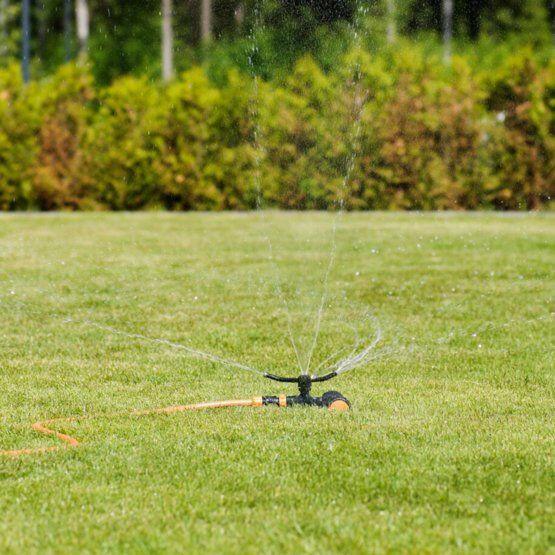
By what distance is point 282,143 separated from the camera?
14586mm

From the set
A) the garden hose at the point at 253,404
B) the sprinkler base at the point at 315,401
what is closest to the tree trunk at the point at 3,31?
the garden hose at the point at 253,404

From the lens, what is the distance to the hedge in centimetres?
1436

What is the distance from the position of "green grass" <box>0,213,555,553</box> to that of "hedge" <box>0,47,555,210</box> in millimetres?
5221

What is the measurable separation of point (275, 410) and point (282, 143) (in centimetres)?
1066

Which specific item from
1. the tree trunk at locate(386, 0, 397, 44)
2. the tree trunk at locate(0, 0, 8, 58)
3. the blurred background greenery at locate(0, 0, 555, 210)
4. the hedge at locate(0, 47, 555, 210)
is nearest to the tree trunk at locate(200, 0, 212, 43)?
the tree trunk at locate(386, 0, 397, 44)

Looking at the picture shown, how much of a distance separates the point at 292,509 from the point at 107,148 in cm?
1222

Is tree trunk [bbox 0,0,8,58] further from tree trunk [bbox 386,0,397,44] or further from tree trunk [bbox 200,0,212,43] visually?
tree trunk [bbox 386,0,397,44]

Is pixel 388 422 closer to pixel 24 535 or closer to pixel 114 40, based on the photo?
pixel 24 535

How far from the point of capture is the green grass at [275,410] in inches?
118

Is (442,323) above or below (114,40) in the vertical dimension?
below

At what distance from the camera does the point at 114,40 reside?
3603 centimetres

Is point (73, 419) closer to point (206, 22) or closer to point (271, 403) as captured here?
point (271, 403)

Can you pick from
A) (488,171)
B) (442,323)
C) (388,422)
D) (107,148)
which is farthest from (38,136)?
(388,422)

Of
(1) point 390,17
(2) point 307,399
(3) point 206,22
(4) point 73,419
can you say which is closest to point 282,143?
(2) point 307,399
